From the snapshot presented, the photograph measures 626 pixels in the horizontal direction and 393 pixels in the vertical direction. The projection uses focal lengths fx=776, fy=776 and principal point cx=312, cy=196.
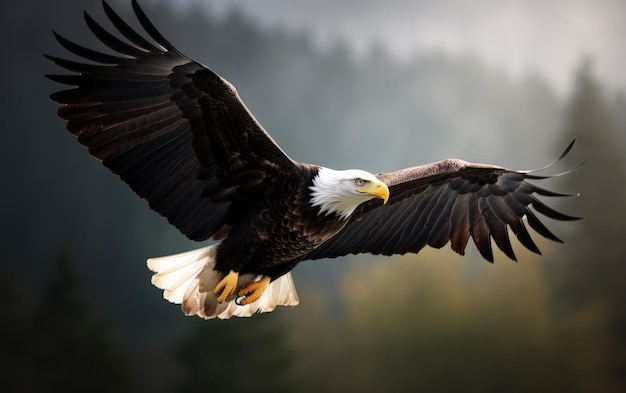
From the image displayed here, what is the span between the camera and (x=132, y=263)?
11.1m

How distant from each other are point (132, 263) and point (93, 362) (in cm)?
190

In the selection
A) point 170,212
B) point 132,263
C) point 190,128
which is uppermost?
point 190,128

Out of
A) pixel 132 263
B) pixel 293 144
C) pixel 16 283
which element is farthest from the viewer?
pixel 293 144

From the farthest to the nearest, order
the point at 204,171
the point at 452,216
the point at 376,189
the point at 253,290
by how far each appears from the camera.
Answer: the point at 452,216, the point at 253,290, the point at 204,171, the point at 376,189

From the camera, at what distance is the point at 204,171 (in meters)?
3.56

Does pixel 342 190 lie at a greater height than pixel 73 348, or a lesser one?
greater

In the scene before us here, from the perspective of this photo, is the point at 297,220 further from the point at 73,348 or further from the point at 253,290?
the point at 73,348

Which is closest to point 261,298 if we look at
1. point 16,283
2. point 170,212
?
point 170,212

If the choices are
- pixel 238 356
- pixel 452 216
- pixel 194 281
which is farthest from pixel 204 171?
pixel 238 356

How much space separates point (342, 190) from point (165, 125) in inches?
32.8

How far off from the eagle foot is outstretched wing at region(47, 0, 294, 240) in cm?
45

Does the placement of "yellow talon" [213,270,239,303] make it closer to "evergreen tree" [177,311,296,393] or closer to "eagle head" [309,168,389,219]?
"eagle head" [309,168,389,219]

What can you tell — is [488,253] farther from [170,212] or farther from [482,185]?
[170,212]

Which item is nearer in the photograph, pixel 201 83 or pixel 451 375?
pixel 201 83
